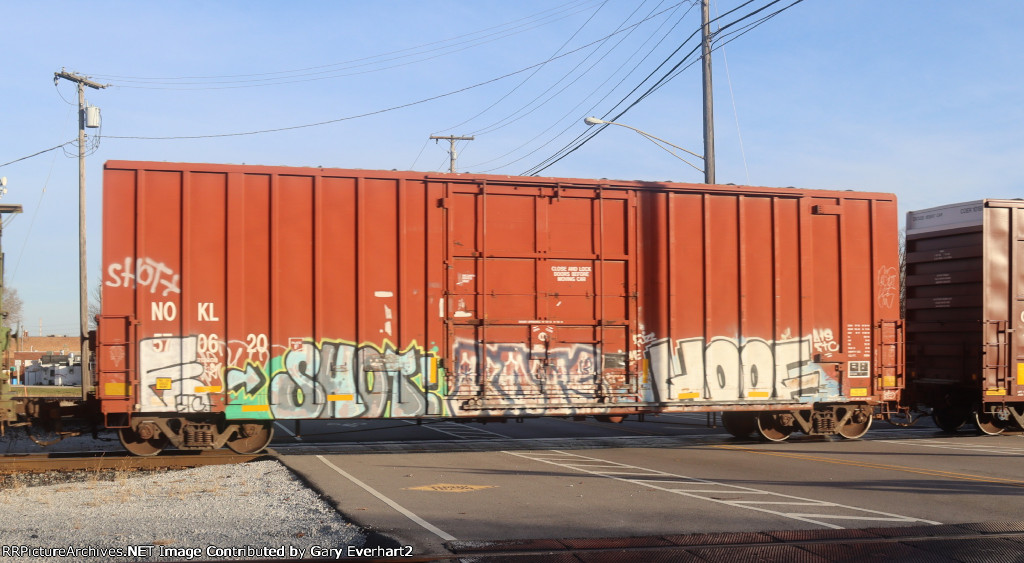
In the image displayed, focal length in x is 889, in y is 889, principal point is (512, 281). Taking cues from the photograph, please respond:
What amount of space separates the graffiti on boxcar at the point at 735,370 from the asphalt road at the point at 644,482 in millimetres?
1015

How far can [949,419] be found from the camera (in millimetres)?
18953

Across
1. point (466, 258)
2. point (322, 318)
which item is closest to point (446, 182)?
point (466, 258)

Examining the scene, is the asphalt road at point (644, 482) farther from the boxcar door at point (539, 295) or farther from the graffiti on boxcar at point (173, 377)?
the graffiti on boxcar at point (173, 377)

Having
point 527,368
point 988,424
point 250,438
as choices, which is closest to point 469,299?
point 527,368

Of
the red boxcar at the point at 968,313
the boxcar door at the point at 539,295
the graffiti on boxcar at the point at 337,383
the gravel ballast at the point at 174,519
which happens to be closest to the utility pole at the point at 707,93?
the red boxcar at the point at 968,313

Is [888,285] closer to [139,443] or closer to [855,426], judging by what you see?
[855,426]

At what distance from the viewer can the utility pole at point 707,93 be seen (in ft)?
71.1

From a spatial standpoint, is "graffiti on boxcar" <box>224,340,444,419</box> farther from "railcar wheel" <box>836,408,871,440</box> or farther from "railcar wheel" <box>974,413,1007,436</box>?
"railcar wheel" <box>974,413,1007,436</box>

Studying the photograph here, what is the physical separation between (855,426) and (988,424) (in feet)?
13.7

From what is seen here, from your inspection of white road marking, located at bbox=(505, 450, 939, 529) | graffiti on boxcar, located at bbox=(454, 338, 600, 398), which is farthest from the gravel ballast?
white road marking, located at bbox=(505, 450, 939, 529)

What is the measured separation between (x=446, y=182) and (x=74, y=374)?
6634mm

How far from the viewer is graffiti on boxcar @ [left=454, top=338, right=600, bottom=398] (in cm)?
1386

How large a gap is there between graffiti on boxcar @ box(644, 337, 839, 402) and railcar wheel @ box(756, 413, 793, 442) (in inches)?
43.2

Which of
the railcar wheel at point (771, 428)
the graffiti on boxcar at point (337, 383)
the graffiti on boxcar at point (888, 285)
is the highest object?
the graffiti on boxcar at point (888, 285)
